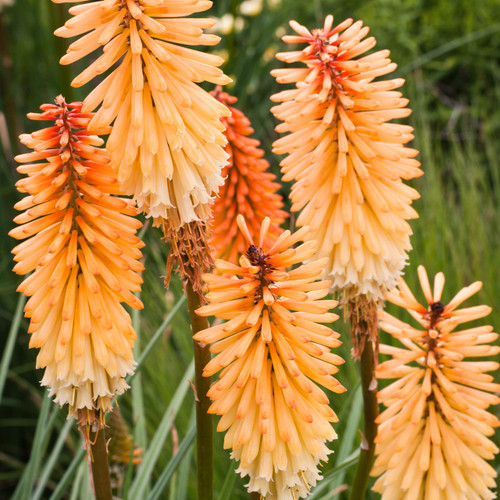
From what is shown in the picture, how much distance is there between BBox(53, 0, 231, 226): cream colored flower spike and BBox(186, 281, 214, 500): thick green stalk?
0.69 feet

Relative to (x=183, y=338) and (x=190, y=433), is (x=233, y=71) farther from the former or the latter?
(x=190, y=433)

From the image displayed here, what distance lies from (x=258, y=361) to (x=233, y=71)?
4292mm

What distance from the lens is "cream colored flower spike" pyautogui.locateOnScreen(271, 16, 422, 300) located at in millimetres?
1936

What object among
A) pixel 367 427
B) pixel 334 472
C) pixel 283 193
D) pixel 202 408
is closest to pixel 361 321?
pixel 367 427

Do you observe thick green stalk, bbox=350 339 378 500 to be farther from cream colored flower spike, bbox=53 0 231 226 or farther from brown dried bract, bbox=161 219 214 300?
cream colored flower spike, bbox=53 0 231 226

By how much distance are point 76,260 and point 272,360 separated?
1.74 feet

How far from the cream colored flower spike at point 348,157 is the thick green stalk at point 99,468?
76cm

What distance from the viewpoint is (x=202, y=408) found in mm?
1729

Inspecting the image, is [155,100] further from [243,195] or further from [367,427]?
[367,427]

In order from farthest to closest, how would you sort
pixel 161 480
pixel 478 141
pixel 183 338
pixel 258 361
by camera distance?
pixel 478 141
pixel 183 338
pixel 161 480
pixel 258 361

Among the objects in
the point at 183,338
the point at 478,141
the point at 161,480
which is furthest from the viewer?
the point at 478,141

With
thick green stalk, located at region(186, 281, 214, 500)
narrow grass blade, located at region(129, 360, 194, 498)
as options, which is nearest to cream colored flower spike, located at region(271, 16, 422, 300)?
thick green stalk, located at region(186, 281, 214, 500)

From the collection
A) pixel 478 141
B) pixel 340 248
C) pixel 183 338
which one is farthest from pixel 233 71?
pixel 340 248

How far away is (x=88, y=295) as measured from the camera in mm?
1744
